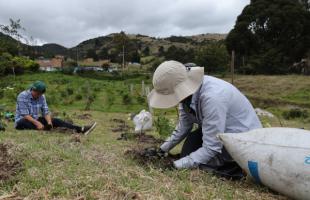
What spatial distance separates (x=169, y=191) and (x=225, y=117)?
89 cm

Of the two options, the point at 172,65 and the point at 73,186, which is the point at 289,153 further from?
the point at 73,186

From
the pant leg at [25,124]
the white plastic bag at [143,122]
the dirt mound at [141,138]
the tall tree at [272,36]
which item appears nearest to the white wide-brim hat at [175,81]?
the dirt mound at [141,138]

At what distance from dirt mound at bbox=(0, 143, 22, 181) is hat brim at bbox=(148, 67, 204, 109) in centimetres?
116

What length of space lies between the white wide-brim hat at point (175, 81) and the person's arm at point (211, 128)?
165 mm

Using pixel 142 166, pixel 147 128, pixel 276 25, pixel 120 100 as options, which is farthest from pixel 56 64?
pixel 142 166

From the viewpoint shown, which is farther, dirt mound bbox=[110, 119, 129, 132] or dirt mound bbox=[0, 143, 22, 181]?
dirt mound bbox=[110, 119, 129, 132]

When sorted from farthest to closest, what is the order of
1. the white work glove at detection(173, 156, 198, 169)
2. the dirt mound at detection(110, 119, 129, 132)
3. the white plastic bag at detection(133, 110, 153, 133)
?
the dirt mound at detection(110, 119, 129, 132) → the white plastic bag at detection(133, 110, 153, 133) → the white work glove at detection(173, 156, 198, 169)

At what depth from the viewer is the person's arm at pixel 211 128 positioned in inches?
134

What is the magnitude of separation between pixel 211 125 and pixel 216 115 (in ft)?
0.29

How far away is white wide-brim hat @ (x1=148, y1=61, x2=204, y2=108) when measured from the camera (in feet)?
11.2

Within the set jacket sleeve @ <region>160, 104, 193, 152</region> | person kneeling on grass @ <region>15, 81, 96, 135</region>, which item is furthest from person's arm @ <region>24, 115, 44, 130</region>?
jacket sleeve @ <region>160, 104, 193, 152</region>

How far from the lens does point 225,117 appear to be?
11.3 ft

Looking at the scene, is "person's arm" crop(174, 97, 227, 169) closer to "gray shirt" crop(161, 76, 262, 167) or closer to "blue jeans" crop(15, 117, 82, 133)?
"gray shirt" crop(161, 76, 262, 167)

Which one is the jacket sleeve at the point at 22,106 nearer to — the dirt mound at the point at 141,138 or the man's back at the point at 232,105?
the dirt mound at the point at 141,138
